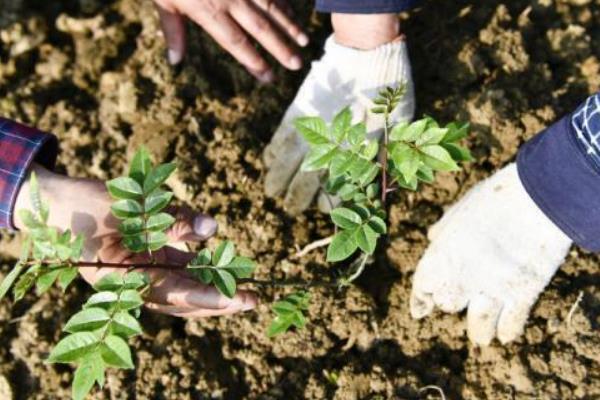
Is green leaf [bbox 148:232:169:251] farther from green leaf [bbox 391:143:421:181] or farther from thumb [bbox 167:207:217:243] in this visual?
green leaf [bbox 391:143:421:181]

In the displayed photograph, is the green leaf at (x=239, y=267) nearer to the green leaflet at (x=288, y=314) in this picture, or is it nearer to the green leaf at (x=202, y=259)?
the green leaf at (x=202, y=259)

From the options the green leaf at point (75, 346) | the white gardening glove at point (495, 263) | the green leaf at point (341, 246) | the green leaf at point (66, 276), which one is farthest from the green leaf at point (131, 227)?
the white gardening glove at point (495, 263)

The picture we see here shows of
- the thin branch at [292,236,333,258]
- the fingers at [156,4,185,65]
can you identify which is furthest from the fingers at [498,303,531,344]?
the fingers at [156,4,185,65]

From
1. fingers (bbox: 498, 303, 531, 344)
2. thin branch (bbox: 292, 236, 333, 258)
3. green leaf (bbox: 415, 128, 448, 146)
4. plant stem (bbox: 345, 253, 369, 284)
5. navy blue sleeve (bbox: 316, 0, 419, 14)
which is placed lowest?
fingers (bbox: 498, 303, 531, 344)

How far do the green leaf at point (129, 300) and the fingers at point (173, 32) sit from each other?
3.81 ft

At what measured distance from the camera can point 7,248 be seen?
2.15m

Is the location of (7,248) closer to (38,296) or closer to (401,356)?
(38,296)

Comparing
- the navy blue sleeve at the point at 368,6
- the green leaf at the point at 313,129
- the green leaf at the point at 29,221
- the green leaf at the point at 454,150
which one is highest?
the navy blue sleeve at the point at 368,6

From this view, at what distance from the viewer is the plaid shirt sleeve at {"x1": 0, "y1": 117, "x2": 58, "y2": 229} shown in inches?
65.7

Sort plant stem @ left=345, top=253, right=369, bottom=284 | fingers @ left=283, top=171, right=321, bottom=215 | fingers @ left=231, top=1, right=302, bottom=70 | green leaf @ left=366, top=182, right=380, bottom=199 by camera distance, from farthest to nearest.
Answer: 1. fingers @ left=231, top=1, right=302, bottom=70
2. fingers @ left=283, top=171, right=321, bottom=215
3. plant stem @ left=345, top=253, right=369, bottom=284
4. green leaf @ left=366, top=182, right=380, bottom=199

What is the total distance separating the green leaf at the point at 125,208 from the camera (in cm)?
134

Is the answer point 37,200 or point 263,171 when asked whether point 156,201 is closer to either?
point 37,200

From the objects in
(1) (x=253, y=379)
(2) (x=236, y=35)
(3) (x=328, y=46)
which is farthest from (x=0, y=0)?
(1) (x=253, y=379)

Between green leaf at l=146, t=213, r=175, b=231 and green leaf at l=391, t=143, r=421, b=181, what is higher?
green leaf at l=391, t=143, r=421, b=181
